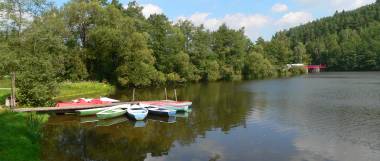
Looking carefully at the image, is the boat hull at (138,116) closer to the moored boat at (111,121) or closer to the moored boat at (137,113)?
the moored boat at (137,113)

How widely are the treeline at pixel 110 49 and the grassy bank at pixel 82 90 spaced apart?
118 inches

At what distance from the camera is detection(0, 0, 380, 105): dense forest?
144ft

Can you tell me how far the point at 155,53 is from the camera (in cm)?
9100

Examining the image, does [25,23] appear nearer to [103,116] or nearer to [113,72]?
[103,116]

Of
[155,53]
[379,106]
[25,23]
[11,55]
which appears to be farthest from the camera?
[155,53]

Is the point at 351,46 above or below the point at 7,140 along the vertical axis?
above

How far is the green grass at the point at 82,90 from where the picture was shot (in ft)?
182

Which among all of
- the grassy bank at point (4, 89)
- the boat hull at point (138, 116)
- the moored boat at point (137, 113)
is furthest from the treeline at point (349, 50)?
the boat hull at point (138, 116)

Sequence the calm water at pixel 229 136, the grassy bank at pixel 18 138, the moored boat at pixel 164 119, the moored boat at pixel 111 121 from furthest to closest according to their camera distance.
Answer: the moored boat at pixel 164 119 → the moored boat at pixel 111 121 → the calm water at pixel 229 136 → the grassy bank at pixel 18 138

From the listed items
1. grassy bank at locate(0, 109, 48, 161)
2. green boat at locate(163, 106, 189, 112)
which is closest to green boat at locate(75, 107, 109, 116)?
green boat at locate(163, 106, 189, 112)

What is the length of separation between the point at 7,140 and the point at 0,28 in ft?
91.7

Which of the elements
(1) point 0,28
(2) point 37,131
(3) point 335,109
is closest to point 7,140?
(2) point 37,131

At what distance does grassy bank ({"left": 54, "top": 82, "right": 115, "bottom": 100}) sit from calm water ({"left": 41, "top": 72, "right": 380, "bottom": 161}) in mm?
17147

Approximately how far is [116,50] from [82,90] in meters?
15.2
